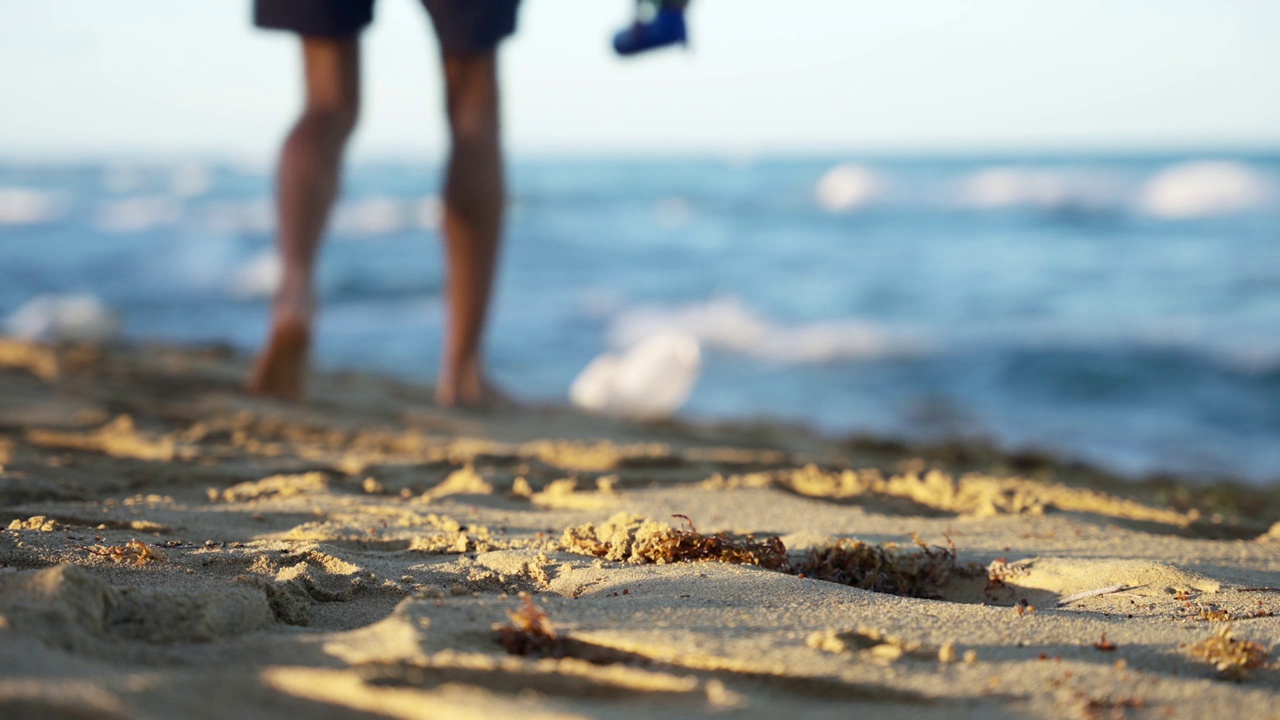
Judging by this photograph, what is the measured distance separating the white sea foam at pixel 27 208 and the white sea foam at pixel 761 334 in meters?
9.27

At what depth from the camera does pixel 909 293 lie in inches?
335

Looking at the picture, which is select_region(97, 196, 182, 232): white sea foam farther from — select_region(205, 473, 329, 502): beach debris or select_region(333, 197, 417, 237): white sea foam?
select_region(205, 473, 329, 502): beach debris

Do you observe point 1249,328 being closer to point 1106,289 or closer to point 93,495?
point 1106,289

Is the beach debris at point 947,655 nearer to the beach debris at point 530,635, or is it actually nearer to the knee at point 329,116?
the beach debris at point 530,635

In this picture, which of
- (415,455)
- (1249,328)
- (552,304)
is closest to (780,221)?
(552,304)

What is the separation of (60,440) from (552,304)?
5.44 m

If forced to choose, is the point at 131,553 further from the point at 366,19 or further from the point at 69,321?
the point at 69,321

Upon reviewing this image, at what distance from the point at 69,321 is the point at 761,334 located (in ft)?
13.1

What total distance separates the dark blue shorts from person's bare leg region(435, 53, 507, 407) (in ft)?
0.30

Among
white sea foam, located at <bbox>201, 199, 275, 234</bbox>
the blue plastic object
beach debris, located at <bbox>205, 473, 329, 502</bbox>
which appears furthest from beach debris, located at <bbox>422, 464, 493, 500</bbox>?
white sea foam, located at <bbox>201, 199, 275, 234</bbox>

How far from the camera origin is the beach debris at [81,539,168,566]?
144 centimetres

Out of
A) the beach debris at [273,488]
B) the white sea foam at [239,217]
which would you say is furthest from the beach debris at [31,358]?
the white sea foam at [239,217]

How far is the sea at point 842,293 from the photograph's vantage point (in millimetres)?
5066

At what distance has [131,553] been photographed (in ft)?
4.83
